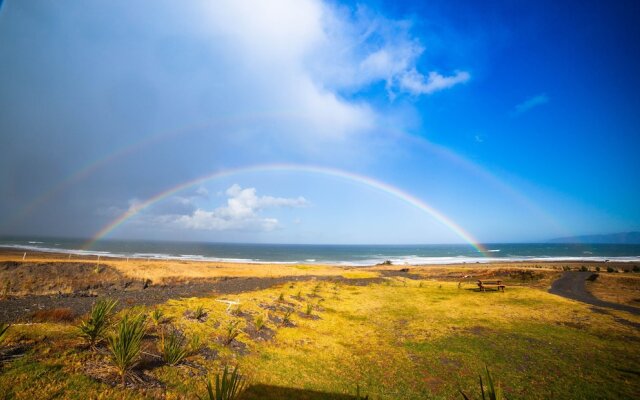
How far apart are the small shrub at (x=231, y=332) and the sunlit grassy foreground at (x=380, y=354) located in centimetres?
24

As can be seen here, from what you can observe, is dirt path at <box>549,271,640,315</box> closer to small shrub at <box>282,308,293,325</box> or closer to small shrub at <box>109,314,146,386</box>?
small shrub at <box>282,308,293,325</box>

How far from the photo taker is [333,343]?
14.8 m

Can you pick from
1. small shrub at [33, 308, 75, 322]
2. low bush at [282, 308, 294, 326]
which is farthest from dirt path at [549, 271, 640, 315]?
small shrub at [33, 308, 75, 322]

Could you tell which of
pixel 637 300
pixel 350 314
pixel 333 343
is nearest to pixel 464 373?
pixel 333 343

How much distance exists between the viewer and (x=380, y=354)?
13594mm

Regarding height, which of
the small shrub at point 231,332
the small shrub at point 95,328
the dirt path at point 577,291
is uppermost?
the small shrub at point 95,328

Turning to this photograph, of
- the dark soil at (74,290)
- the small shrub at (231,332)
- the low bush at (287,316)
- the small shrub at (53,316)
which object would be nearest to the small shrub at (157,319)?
the small shrub at (231,332)

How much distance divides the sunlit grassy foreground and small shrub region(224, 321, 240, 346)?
24cm

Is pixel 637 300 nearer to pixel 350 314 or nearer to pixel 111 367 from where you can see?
pixel 350 314

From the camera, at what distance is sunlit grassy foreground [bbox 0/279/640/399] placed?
25.9 feet

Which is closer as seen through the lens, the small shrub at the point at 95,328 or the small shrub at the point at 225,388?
the small shrub at the point at 225,388

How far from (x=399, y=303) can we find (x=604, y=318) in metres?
13.7

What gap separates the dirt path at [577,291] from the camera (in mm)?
22628

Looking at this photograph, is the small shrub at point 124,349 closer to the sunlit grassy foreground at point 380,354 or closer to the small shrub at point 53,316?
the sunlit grassy foreground at point 380,354
